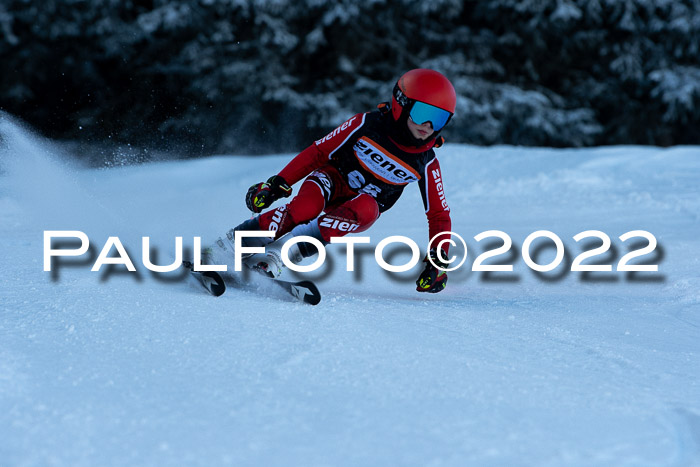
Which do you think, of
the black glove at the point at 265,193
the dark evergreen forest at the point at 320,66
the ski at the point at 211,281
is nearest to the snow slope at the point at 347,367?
the ski at the point at 211,281

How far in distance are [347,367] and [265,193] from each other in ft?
4.42

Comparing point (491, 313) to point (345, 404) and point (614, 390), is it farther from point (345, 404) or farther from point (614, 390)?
point (345, 404)

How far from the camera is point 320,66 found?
518 inches

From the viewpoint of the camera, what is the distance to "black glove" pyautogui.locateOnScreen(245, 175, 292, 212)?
10.1ft

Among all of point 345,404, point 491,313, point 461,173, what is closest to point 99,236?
point 491,313

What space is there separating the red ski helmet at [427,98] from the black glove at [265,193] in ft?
2.24

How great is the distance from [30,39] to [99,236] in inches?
434

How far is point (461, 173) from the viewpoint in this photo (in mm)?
7141

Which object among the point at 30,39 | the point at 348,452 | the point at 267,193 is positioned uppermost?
the point at 30,39

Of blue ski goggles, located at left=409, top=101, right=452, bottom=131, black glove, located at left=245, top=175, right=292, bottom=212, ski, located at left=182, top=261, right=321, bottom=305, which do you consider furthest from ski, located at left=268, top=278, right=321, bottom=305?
blue ski goggles, located at left=409, top=101, right=452, bottom=131

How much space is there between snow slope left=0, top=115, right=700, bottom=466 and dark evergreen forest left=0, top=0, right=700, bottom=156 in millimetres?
8254

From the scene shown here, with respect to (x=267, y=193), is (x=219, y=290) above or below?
below

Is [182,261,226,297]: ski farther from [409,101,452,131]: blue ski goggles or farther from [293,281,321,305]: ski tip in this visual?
[409,101,452,131]: blue ski goggles

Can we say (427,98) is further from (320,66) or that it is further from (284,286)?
(320,66)
